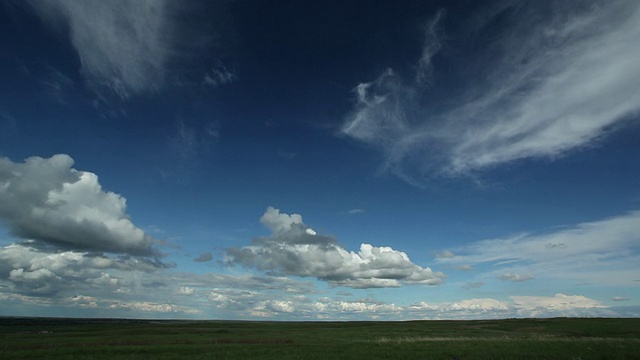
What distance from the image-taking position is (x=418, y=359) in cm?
4209

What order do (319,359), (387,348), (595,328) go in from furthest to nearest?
(595,328) → (387,348) → (319,359)

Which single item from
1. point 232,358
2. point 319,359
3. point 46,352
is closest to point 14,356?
point 46,352

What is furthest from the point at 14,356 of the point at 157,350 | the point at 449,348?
the point at 449,348

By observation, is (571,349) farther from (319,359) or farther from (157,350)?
(157,350)

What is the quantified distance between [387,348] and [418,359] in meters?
12.3

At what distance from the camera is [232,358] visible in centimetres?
4619

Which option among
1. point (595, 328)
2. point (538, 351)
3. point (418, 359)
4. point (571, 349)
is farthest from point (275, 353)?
point (595, 328)

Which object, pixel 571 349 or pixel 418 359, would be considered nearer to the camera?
pixel 418 359

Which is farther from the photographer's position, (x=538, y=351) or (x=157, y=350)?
(x=157, y=350)

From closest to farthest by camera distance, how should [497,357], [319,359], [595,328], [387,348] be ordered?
[497,357], [319,359], [387,348], [595,328]

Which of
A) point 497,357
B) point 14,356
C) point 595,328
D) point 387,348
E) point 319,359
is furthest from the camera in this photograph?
point 595,328

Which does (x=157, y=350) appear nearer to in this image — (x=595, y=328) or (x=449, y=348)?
(x=449, y=348)

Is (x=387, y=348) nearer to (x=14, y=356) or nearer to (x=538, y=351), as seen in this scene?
(x=538, y=351)

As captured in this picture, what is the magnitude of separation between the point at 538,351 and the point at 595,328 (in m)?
67.9
